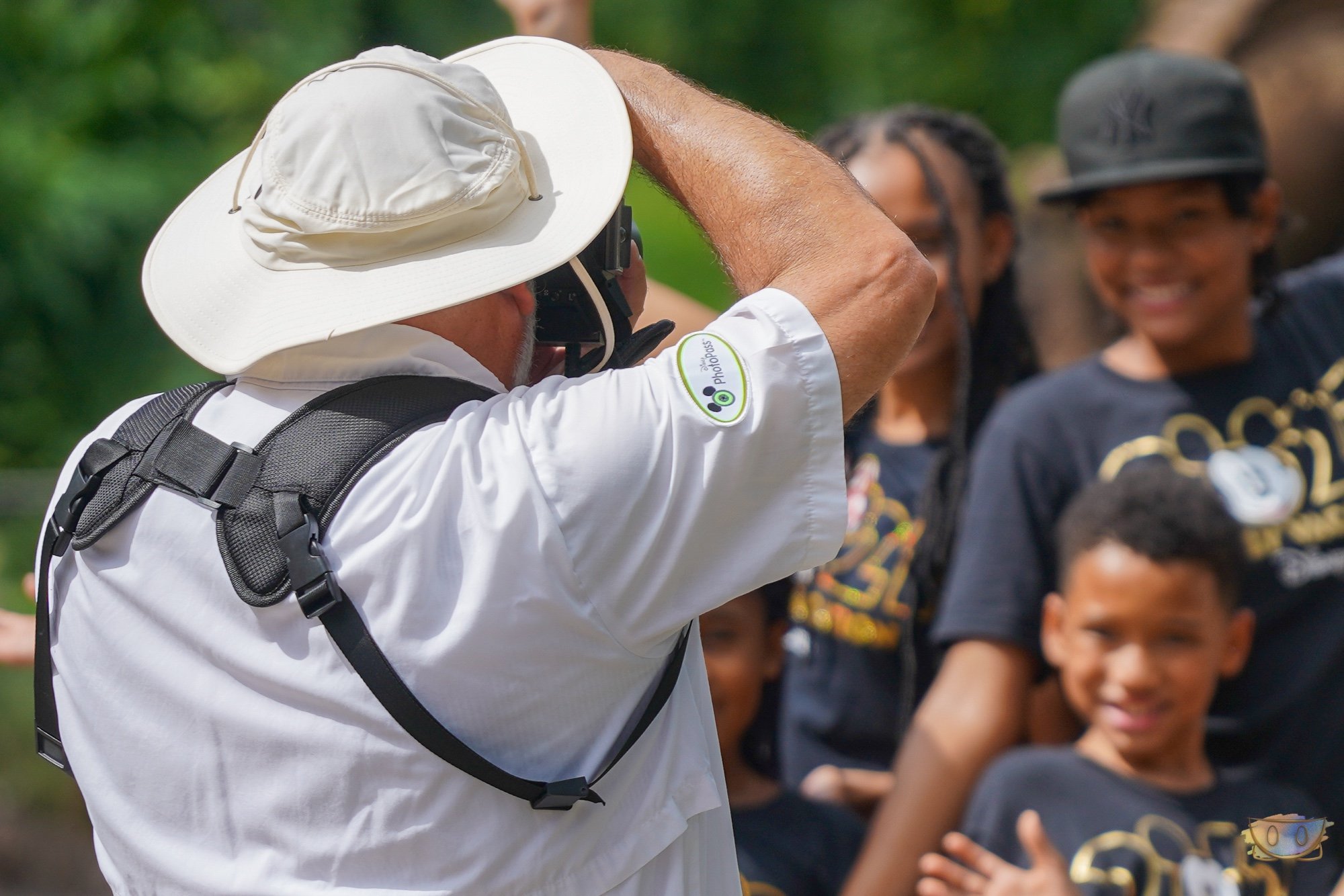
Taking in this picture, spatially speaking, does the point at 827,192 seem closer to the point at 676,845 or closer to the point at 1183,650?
the point at 676,845

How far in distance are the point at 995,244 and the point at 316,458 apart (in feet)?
6.75

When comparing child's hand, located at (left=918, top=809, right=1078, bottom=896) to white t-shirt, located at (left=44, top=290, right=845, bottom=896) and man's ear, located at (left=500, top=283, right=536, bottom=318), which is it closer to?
white t-shirt, located at (left=44, top=290, right=845, bottom=896)

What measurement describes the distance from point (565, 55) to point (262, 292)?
0.41 meters

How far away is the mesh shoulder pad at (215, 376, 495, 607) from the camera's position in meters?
1.24

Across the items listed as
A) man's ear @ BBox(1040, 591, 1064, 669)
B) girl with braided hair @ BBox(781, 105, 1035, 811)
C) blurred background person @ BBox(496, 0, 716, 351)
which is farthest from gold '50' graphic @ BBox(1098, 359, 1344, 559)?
blurred background person @ BBox(496, 0, 716, 351)

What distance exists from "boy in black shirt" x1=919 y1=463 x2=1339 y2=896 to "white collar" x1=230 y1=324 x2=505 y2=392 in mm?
1148

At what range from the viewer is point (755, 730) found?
2613 mm

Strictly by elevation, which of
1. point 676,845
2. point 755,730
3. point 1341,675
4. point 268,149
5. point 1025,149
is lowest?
point 1025,149

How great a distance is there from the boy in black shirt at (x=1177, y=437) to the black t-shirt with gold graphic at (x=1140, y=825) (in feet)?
0.33

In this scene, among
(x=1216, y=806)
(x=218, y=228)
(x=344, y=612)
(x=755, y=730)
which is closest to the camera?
(x=344, y=612)

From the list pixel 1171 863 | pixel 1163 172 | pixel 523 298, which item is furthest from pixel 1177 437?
pixel 523 298

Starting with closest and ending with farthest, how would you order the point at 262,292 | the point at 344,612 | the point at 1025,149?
the point at 344,612, the point at 262,292, the point at 1025,149

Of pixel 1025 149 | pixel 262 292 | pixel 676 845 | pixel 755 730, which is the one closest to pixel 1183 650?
pixel 755 730

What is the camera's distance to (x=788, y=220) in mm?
1393
